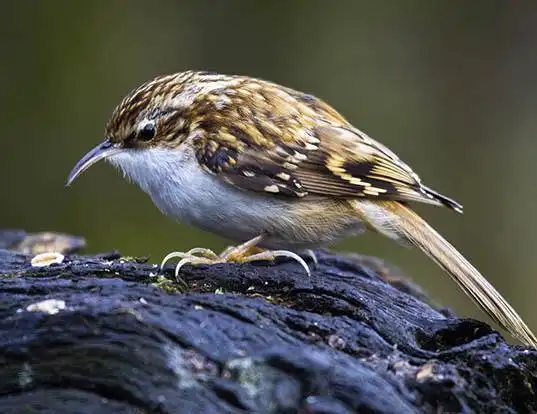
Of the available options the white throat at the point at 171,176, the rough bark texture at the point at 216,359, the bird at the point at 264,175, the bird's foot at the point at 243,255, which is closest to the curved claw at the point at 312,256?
the bird at the point at 264,175

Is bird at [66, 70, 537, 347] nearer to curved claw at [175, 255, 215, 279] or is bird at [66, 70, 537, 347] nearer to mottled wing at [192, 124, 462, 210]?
mottled wing at [192, 124, 462, 210]

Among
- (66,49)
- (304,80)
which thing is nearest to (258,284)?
(66,49)

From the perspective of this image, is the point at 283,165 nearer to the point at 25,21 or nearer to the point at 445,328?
the point at 445,328

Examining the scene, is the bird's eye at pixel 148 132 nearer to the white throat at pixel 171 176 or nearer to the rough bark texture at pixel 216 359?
the white throat at pixel 171 176

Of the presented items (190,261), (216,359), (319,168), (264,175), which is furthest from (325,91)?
(216,359)

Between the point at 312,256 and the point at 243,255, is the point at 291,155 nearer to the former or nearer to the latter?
the point at 243,255

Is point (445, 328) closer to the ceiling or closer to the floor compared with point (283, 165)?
closer to the floor
